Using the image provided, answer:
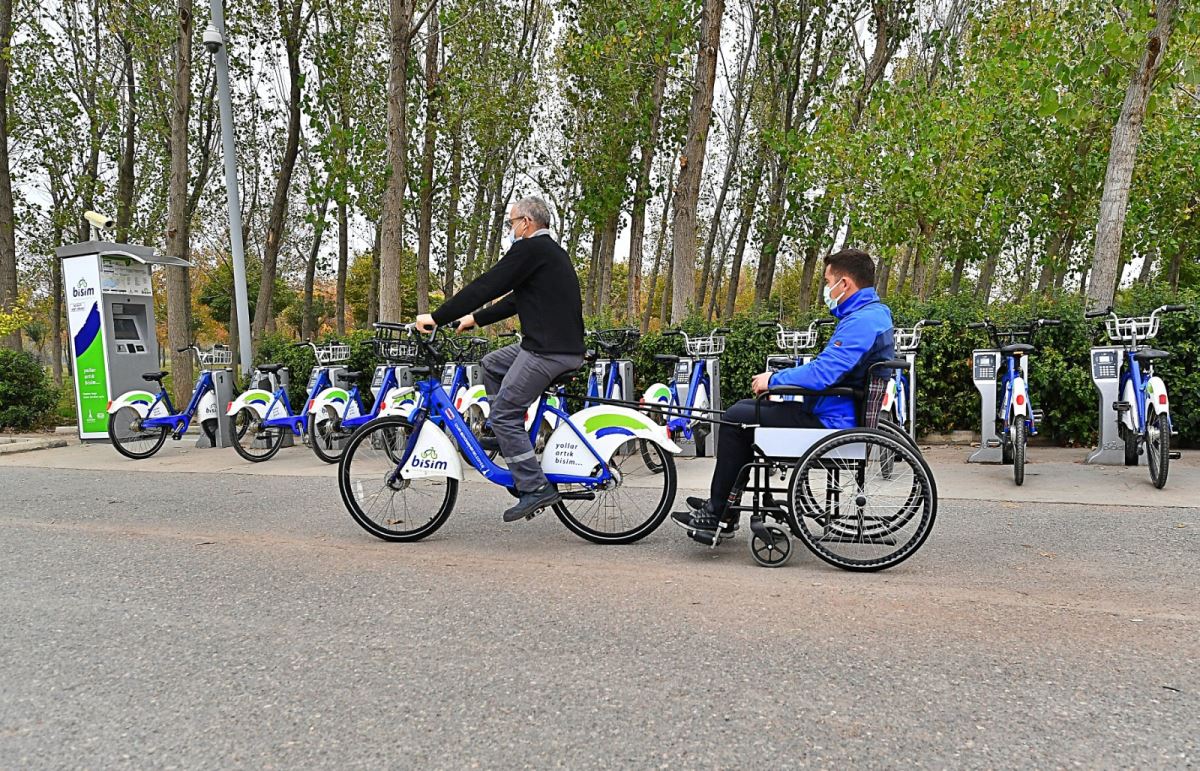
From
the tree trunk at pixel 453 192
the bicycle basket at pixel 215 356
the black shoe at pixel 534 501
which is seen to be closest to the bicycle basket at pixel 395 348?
the bicycle basket at pixel 215 356

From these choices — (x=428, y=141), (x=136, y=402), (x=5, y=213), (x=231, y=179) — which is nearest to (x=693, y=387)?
(x=136, y=402)

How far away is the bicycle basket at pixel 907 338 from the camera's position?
8180 millimetres

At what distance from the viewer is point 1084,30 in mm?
12461

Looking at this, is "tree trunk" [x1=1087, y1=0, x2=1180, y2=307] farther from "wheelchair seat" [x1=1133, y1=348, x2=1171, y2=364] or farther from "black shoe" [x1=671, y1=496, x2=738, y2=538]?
"black shoe" [x1=671, y1=496, x2=738, y2=538]

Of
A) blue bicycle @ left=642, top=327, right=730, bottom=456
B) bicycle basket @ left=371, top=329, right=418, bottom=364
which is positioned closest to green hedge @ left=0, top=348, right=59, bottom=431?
bicycle basket @ left=371, top=329, right=418, bottom=364

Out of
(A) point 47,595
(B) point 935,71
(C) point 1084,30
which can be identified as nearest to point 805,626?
(A) point 47,595

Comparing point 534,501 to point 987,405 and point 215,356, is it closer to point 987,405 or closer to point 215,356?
point 987,405

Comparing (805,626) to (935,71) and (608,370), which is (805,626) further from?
(935,71)

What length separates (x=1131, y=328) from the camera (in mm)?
7156

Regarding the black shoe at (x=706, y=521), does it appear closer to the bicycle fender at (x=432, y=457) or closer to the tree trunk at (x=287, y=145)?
the bicycle fender at (x=432, y=457)

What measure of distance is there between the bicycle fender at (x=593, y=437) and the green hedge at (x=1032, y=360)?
4.95 m

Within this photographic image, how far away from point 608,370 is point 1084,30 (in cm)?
925

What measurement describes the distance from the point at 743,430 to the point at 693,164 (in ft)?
29.8

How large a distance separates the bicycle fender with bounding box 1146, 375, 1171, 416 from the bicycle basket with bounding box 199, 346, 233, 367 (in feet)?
30.9
